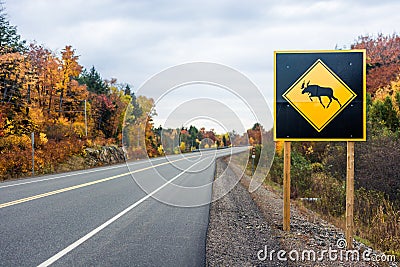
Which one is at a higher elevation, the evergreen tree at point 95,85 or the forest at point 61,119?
the evergreen tree at point 95,85

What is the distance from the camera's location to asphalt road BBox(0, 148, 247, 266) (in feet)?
18.2

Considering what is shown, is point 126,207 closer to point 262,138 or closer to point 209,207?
point 209,207

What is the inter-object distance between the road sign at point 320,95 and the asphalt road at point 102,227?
2686 millimetres

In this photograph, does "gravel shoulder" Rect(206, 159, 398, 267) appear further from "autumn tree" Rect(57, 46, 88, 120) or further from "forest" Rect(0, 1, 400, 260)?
"autumn tree" Rect(57, 46, 88, 120)

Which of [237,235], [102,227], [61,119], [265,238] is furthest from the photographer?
[61,119]

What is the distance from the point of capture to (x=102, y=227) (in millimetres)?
7438

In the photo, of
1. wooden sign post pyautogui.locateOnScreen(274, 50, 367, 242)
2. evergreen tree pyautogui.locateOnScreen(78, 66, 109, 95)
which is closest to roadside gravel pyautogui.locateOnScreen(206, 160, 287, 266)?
wooden sign post pyautogui.locateOnScreen(274, 50, 367, 242)

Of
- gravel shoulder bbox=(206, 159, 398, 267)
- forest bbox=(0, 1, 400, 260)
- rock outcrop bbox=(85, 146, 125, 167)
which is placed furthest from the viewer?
rock outcrop bbox=(85, 146, 125, 167)

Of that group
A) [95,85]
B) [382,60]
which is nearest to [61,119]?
[95,85]

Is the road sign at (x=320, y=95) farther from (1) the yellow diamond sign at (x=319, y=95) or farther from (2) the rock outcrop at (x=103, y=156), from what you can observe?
(2) the rock outcrop at (x=103, y=156)

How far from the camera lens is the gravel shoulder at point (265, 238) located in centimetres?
568

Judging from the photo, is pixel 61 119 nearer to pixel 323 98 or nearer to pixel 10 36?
pixel 10 36

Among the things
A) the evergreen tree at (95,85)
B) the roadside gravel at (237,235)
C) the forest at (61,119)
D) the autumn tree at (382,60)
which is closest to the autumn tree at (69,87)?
the forest at (61,119)

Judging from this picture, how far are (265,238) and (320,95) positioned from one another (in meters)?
2.77
